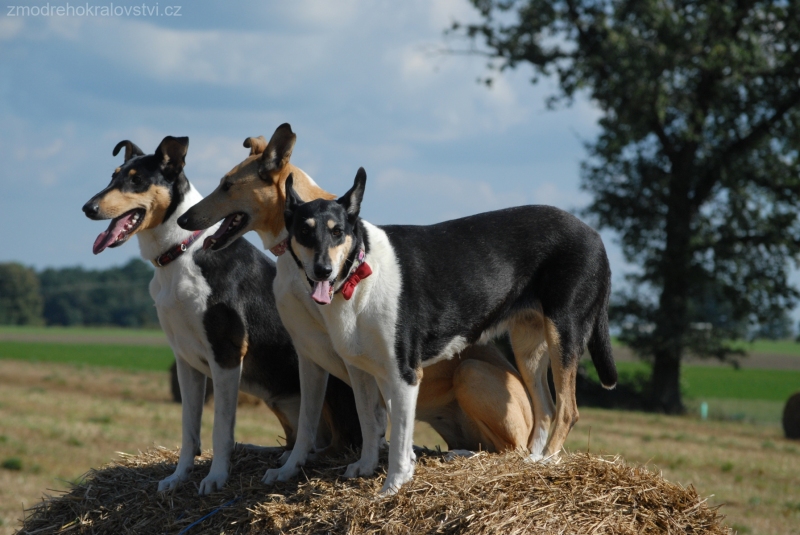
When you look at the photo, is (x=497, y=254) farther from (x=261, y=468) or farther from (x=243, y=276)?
(x=261, y=468)

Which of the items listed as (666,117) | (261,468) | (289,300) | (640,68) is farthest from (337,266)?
(666,117)

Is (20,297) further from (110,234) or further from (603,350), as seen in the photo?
(603,350)

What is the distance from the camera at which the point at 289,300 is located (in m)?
5.09

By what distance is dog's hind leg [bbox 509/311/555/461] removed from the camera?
568 cm

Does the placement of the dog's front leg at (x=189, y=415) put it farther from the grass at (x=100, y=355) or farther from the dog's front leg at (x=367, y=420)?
the grass at (x=100, y=355)

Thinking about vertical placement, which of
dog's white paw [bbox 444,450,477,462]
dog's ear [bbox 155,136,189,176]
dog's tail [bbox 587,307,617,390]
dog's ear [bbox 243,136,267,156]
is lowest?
dog's white paw [bbox 444,450,477,462]

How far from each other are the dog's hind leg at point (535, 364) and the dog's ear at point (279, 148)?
6.11 feet

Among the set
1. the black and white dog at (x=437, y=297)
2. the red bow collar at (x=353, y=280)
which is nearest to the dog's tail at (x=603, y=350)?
the black and white dog at (x=437, y=297)

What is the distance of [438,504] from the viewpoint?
4.57 meters

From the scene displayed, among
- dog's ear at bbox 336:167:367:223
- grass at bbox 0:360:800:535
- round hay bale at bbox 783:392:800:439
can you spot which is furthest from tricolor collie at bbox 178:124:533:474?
round hay bale at bbox 783:392:800:439

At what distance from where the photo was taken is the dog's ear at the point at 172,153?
5.25 metres

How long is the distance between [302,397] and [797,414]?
19.6 m

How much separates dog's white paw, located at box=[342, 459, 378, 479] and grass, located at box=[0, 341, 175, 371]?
34.6m

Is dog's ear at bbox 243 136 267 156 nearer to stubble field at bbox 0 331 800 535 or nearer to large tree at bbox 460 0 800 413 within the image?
stubble field at bbox 0 331 800 535
